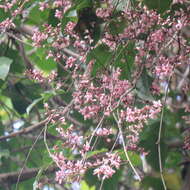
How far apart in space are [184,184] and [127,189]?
35.7 inches

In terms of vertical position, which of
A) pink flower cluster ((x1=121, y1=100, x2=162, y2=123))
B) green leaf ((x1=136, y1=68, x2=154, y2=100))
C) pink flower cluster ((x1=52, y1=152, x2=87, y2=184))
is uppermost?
pink flower cluster ((x1=121, y1=100, x2=162, y2=123))

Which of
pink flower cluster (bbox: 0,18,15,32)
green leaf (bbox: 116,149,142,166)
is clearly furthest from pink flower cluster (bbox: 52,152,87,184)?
pink flower cluster (bbox: 0,18,15,32)

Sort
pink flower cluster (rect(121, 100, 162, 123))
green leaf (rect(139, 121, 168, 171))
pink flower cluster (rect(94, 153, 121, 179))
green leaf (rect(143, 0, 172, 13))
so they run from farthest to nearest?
1. green leaf (rect(139, 121, 168, 171))
2. green leaf (rect(143, 0, 172, 13))
3. pink flower cluster (rect(121, 100, 162, 123))
4. pink flower cluster (rect(94, 153, 121, 179))

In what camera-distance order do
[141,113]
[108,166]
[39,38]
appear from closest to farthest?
[108,166] < [141,113] < [39,38]

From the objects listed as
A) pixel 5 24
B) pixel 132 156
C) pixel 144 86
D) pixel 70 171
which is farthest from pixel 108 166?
pixel 5 24

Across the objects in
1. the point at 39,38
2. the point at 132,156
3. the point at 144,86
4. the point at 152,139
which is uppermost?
the point at 39,38

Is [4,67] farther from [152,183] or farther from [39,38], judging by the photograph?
[152,183]

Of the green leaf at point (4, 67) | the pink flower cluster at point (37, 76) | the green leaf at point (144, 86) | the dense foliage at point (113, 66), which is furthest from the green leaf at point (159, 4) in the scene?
the green leaf at point (4, 67)

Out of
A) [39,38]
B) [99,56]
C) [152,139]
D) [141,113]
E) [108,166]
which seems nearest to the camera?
[108,166]

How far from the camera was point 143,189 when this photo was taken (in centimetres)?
104

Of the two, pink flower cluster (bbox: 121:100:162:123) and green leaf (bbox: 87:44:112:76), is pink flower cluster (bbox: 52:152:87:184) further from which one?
green leaf (bbox: 87:44:112:76)

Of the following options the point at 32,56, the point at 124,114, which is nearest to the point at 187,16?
the point at 124,114

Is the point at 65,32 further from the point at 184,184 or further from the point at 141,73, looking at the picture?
the point at 184,184

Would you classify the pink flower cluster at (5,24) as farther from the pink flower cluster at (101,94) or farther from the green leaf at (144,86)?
the green leaf at (144,86)
